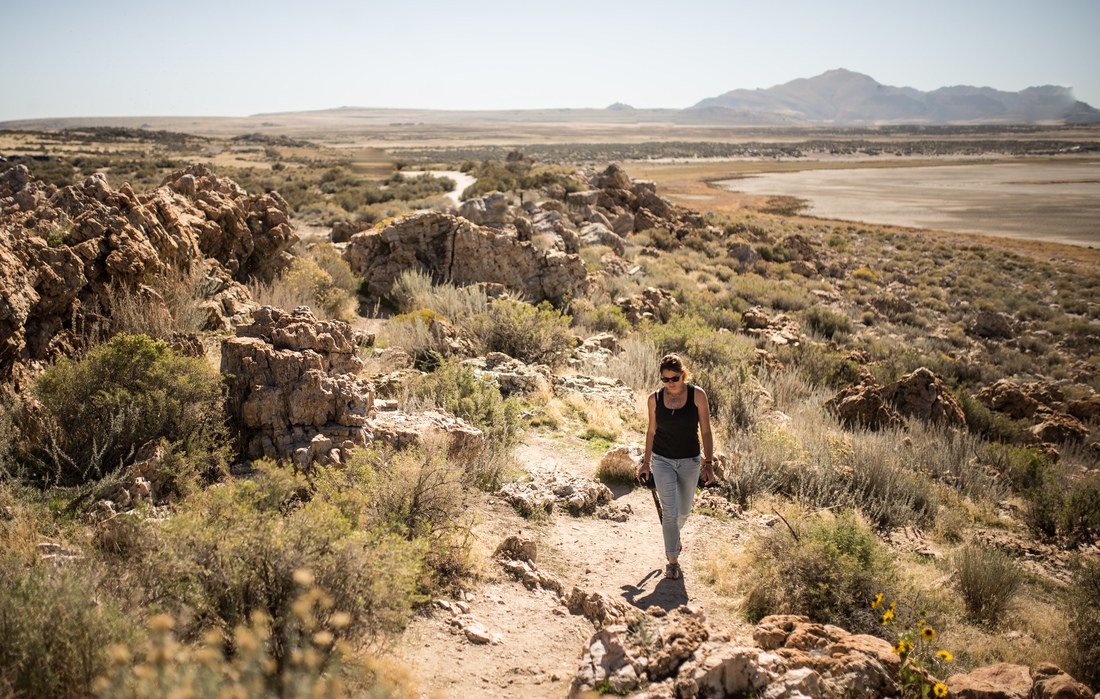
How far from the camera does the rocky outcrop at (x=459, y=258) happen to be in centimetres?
1355

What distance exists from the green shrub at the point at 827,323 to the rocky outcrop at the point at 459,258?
7.38 metres

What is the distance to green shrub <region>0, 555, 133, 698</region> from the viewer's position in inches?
100

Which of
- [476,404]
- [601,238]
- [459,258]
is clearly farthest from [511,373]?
[601,238]

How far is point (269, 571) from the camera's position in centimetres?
324

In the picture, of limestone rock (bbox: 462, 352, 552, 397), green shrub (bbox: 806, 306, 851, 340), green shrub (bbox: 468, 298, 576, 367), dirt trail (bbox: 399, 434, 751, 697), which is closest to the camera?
dirt trail (bbox: 399, 434, 751, 697)

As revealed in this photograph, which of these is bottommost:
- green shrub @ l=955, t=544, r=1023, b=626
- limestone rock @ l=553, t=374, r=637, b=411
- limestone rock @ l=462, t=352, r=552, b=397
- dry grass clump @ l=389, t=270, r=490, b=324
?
green shrub @ l=955, t=544, r=1023, b=626

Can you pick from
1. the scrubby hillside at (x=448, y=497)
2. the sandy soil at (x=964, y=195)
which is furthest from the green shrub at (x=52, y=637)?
the sandy soil at (x=964, y=195)

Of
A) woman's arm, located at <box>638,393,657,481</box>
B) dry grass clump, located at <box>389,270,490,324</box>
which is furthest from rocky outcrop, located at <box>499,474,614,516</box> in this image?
dry grass clump, located at <box>389,270,490,324</box>

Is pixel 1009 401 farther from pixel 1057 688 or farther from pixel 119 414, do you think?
pixel 119 414

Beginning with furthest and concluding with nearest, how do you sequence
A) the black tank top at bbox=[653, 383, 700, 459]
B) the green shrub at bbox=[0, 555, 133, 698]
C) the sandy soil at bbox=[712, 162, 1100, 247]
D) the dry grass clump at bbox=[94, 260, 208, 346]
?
1. the sandy soil at bbox=[712, 162, 1100, 247]
2. the dry grass clump at bbox=[94, 260, 208, 346]
3. the black tank top at bbox=[653, 383, 700, 459]
4. the green shrub at bbox=[0, 555, 133, 698]

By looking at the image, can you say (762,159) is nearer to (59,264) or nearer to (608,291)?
(608,291)

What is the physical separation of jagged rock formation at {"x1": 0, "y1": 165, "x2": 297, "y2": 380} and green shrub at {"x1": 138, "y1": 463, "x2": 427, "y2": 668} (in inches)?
129

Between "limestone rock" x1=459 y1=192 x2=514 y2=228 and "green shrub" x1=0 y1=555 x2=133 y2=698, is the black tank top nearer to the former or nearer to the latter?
"green shrub" x1=0 y1=555 x2=133 y2=698

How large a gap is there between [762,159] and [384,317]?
325 ft
